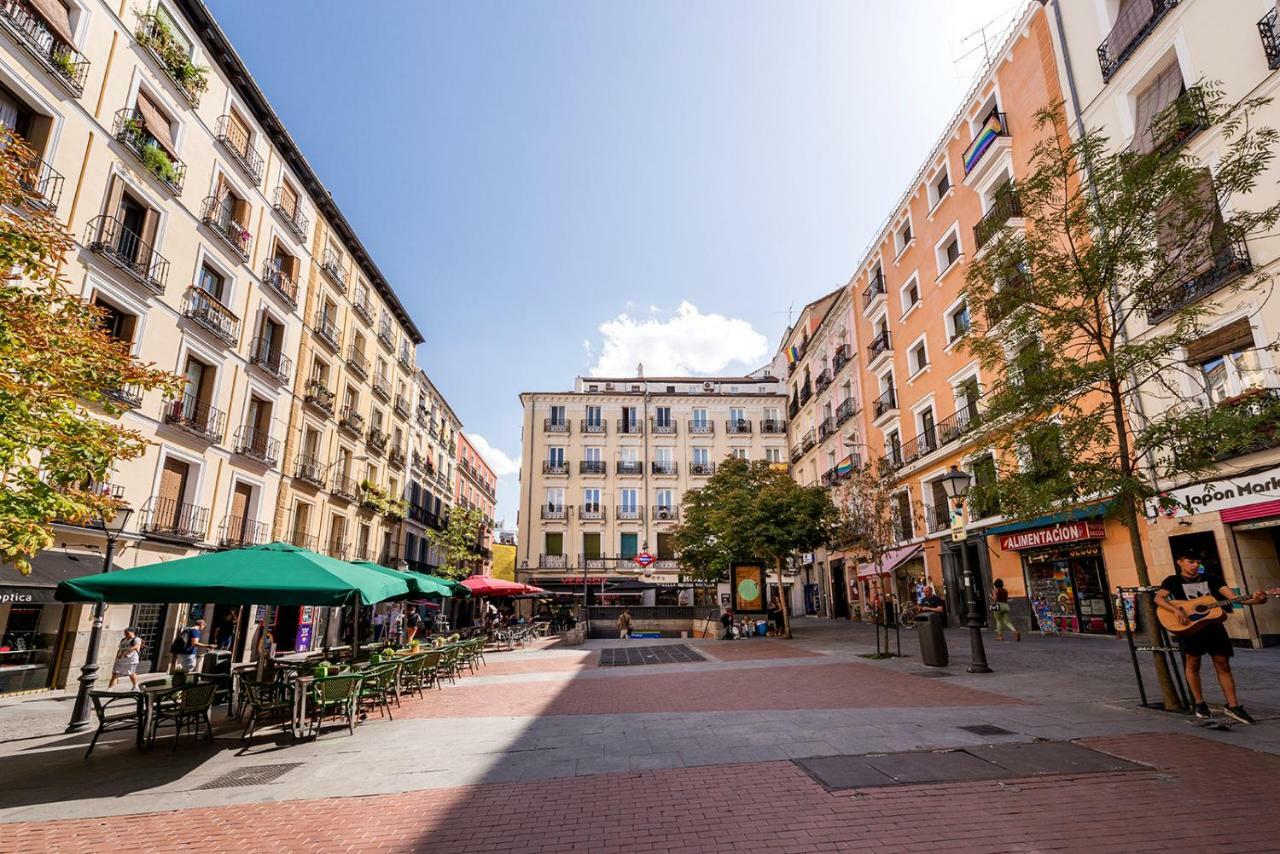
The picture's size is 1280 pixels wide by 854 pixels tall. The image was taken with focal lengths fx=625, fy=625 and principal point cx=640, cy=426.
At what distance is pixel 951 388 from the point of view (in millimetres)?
23781

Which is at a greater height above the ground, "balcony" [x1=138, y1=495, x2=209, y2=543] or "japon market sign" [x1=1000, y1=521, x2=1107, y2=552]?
"balcony" [x1=138, y1=495, x2=209, y2=543]

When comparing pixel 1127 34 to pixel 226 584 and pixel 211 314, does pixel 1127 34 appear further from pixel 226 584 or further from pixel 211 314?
pixel 211 314

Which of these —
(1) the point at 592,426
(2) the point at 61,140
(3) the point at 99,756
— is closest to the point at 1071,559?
(3) the point at 99,756

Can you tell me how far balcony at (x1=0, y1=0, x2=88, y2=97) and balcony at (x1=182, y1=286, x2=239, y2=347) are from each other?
554 cm

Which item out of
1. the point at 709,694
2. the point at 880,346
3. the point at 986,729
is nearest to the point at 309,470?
the point at 709,694

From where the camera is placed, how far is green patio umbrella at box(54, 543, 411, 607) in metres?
7.36

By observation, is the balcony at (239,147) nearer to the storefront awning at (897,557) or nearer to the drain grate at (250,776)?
the drain grate at (250,776)

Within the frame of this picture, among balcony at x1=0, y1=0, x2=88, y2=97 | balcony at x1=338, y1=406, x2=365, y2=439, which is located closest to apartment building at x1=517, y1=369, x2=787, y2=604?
balcony at x1=338, y1=406, x2=365, y2=439

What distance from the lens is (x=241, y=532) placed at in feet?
67.1

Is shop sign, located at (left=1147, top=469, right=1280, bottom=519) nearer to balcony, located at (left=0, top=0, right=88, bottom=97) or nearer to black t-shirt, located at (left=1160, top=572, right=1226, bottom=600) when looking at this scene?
black t-shirt, located at (left=1160, top=572, right=1226, bottom=600)

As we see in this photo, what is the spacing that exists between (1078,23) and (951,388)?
38.3ft

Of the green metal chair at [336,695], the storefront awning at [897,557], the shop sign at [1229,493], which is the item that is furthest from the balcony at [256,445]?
the shop sign at [1229,493]

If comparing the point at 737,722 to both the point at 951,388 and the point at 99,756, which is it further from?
the point at 951,388

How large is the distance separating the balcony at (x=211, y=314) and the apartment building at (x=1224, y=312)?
23026mm
